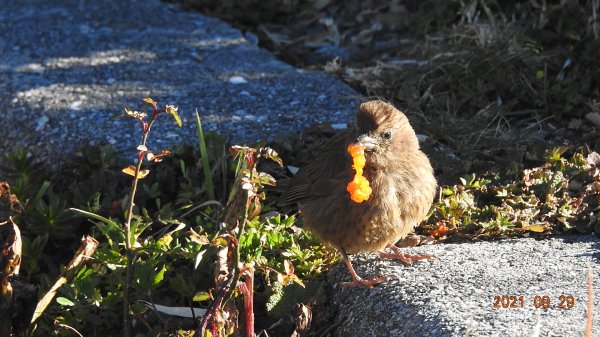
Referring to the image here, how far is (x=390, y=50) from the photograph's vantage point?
7199mm

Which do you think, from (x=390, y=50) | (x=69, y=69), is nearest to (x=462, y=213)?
(x=390, y=50)

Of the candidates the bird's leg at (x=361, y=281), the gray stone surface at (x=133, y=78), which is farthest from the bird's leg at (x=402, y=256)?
the gray stone surface at (x=133, y=78)

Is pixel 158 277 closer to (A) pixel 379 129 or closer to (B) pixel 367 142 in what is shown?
(B) pixel 367 142

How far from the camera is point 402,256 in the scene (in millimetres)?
4352

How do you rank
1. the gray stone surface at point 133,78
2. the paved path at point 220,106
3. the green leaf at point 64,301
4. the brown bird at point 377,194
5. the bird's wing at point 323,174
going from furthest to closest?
the gray stone surface at point 133,78 → the bird's wing at point 323,174 → the brown bird at point 377,194 → the green leaf at point 64,301 → the paved path at point 220,106

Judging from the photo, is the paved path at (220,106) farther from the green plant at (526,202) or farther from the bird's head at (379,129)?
the bird's head at (379,129)

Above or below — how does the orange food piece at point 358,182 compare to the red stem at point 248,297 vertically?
above

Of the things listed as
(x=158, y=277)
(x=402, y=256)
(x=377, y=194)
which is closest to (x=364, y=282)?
(x=402, y=256)

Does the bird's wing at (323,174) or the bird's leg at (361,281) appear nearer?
the bird's leg at (361,281)

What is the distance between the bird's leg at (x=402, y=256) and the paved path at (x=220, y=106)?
0.05m

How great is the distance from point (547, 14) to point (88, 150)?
3.69 meters

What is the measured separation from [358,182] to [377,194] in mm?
281

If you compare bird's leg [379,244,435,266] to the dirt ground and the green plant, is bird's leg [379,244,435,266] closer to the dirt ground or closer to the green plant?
the green plant

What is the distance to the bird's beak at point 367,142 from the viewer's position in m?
4.26
